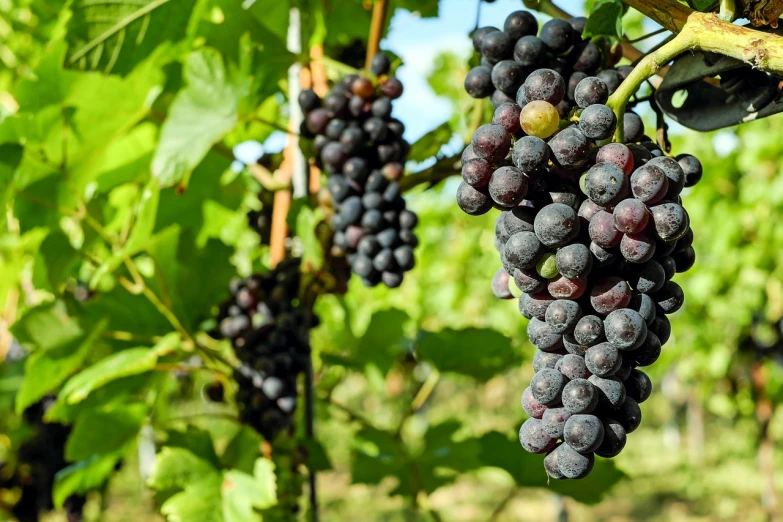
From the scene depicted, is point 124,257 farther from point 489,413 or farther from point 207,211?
point 489,413

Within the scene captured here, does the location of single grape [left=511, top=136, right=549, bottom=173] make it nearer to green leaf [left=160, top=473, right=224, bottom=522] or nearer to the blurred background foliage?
the blurred background foliage

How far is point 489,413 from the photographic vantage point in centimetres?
1127

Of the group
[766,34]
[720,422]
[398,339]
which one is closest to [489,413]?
[720,422]

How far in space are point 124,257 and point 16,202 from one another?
0.36 metres

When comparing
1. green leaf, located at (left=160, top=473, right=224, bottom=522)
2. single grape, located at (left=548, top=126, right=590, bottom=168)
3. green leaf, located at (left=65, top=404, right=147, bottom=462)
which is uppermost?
single grape, located at (left=548, top=126, right=590, bottom=168)

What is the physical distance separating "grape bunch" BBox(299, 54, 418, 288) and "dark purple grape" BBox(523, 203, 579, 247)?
2.15 feet

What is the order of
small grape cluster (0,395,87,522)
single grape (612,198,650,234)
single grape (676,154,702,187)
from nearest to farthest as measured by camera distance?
single grape (612,198,650,234)
single grape (676,154,702,187)
small grape cluster (0,395,87,522)

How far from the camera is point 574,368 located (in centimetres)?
67

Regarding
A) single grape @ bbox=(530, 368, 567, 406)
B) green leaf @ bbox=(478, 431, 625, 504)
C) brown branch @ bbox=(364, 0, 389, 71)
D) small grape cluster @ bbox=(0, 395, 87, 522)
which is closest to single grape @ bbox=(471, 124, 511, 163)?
single grape @ bbox=(530, 368, 567, 406)

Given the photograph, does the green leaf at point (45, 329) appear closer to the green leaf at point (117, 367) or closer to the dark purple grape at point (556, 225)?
the green leaf at point (117, 367)

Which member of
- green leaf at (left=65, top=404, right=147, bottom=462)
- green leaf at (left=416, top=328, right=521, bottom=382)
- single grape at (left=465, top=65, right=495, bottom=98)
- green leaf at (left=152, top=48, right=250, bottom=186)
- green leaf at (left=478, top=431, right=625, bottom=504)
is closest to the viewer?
single grape at (left=465, top=65, right=495, bottom=98)

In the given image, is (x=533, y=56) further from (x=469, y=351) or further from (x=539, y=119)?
(x=469, y=351)

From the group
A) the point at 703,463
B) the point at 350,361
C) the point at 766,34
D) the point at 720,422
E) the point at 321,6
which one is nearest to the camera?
the point at 766,34

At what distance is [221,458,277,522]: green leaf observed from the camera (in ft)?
4.19
